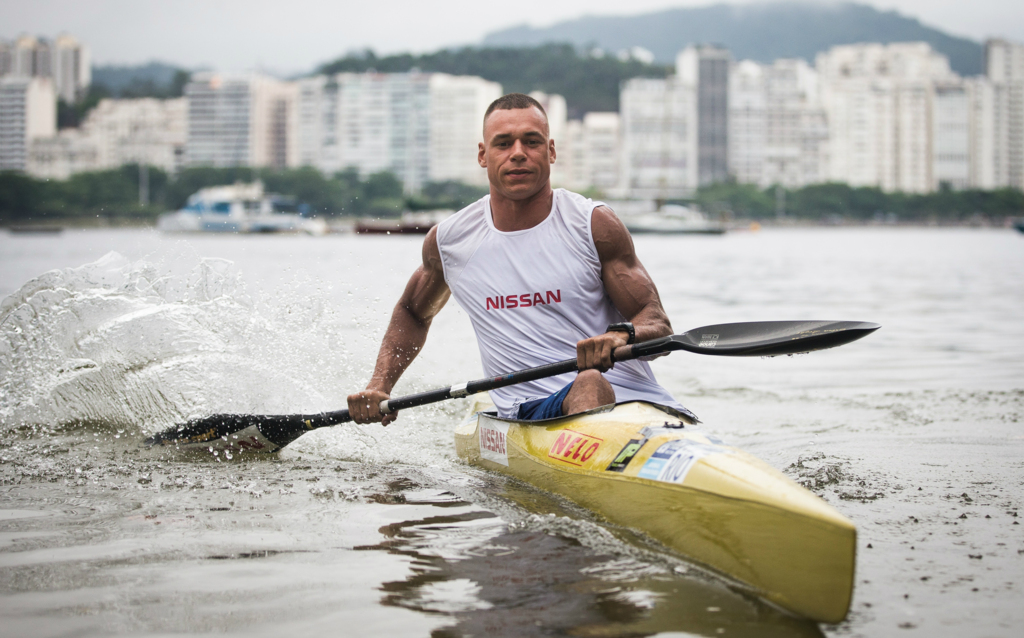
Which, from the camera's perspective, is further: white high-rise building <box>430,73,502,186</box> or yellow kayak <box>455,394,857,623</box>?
white high-rise building <box>430,73,502,186</box>

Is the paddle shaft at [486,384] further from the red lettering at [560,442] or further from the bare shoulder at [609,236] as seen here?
the bare shoulder at [609,236]

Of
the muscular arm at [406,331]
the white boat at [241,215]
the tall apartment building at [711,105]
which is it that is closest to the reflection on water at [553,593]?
the muscular arm at [406,331]

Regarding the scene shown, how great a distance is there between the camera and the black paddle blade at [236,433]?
577 cm

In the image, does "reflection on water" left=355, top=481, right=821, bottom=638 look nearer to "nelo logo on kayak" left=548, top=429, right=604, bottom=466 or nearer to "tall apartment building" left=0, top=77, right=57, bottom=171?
"nelo logo on kayak" left=548, top=429, right=604, bottom=466

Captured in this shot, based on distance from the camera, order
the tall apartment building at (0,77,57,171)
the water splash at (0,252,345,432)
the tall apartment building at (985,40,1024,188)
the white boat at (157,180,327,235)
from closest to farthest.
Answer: the water splash at (0,252,345,432) → the white boat at (157,180,327,235) → the tall apartment building at (0,77,57,171) → the tall apartment building at (985,40,1024,188)

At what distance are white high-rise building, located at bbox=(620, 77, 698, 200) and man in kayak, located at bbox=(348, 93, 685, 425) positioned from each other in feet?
526

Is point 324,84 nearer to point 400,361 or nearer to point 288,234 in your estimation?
point 288,234

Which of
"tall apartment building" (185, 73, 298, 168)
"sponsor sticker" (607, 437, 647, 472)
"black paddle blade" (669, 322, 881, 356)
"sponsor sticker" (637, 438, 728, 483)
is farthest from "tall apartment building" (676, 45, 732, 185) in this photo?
"sponsor sticker" (637, 438, 728, 483)

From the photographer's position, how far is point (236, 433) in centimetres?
586

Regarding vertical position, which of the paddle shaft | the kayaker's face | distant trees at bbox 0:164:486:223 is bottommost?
the paddle shaft

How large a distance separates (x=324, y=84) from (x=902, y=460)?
615ft

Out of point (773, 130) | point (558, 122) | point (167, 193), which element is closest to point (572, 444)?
point (167, 193)

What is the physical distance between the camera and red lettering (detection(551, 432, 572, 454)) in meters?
4.46

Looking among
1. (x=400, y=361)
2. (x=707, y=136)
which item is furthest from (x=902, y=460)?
(x=707, y=136)
